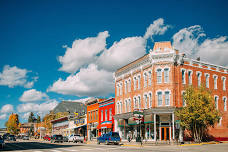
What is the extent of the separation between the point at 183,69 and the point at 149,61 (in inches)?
208

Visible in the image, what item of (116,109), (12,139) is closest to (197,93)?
(116,109)

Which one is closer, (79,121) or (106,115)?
(106,115)

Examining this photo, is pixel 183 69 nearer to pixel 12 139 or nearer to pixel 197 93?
pixel 197 93

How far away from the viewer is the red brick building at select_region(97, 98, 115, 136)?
5529 cm

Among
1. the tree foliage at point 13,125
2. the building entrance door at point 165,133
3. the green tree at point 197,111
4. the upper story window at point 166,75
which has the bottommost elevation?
the tree foliage at point 13,125

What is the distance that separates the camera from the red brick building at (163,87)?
40.6 meters

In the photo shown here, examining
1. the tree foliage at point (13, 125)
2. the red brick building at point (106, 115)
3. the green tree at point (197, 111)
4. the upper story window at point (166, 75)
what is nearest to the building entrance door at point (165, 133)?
the green tree at point (197, 111)

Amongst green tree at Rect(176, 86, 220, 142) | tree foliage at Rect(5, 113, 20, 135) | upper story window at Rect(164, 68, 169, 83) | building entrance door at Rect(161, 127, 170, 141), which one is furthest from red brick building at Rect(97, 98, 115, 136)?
tree foliage at Rect(5, 113, 20, 135)

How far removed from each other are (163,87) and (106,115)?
20025mm

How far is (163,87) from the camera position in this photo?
Result: 41.1 meters

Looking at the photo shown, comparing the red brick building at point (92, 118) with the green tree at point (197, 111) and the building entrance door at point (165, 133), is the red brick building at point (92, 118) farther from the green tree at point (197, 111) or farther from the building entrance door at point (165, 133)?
the green tree at point (197, 111)

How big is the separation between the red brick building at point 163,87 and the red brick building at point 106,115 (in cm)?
492

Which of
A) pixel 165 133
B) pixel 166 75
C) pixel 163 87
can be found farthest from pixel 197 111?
pixel 166 75

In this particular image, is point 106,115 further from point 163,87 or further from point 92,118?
point 163,87
